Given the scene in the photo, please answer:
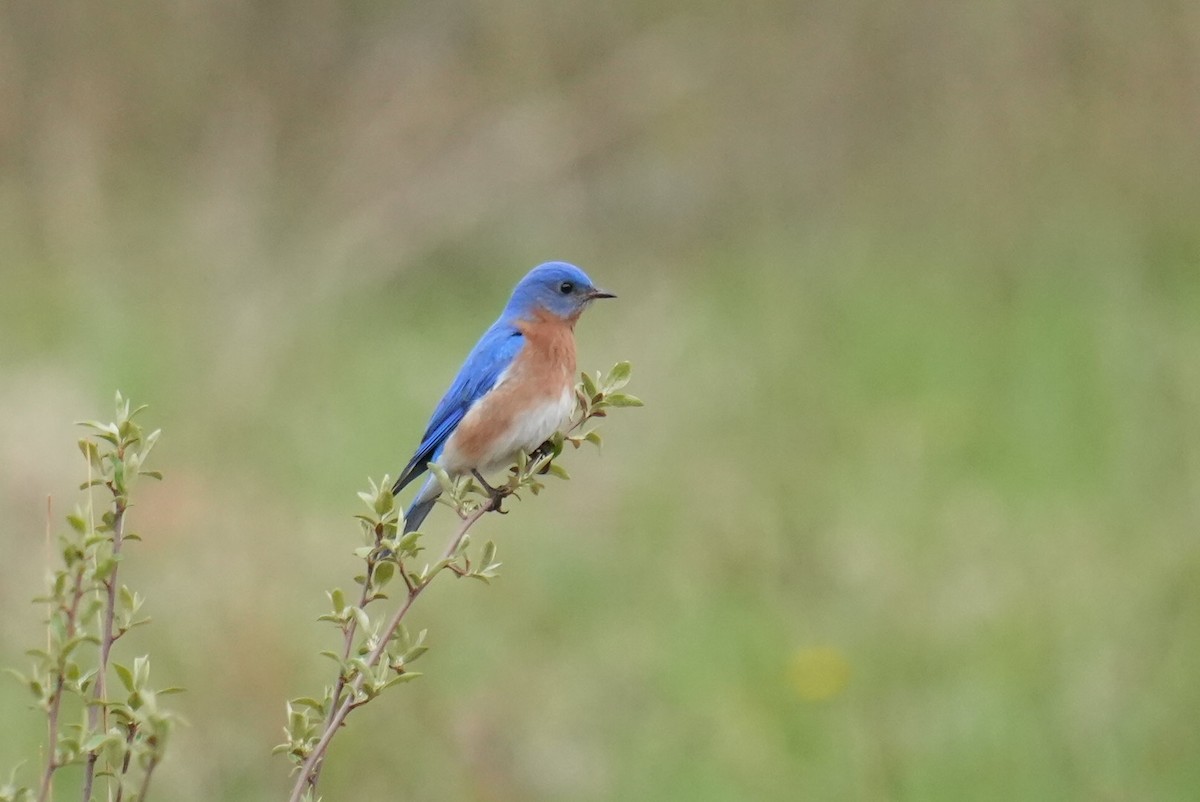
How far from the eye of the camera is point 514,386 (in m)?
3.43

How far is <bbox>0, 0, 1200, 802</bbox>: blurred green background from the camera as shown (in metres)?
4.44

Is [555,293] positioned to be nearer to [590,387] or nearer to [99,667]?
[590,387]

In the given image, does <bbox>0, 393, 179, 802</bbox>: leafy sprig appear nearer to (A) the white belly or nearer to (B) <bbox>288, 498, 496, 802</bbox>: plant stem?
(B) <bbox>288, 498, 496, 802</bbox>: plant stem

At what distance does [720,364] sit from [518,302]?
3.42 meters

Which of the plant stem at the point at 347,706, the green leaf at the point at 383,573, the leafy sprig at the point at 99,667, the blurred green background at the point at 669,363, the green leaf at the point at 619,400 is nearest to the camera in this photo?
the leafy sprig at the point at 99,667

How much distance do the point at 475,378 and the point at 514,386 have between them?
0.13m

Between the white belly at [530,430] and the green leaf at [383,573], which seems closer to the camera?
the green leaf at [383,573]

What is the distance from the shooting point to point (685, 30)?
8.34 metres

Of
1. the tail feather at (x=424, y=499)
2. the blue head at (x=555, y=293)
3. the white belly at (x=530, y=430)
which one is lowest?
the tail feather at (x=424, y=499)

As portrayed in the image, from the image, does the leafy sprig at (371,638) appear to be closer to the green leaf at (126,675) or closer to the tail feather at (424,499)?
the green leaf at (126,675)

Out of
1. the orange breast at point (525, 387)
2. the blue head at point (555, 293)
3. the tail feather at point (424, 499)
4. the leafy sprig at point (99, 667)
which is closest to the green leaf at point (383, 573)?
the leafy sprig at point (99, 667)

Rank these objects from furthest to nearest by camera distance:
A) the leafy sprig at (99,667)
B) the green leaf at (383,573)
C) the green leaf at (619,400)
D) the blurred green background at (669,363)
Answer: the blurred green background at (669,363), the green leaf at (619,400), the green leaf at (383,573), the leafy sprig at (99,667)

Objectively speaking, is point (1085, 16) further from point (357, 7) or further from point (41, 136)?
point (41, 136)

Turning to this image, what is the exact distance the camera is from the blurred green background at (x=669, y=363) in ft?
14.6
